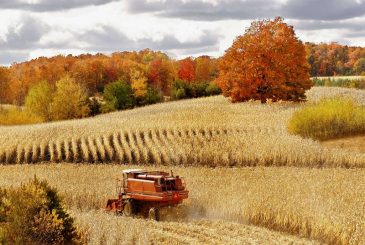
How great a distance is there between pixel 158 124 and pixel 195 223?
1013 inches

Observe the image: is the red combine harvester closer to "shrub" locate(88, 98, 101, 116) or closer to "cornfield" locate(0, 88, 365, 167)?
"cornfield" locate(0, 88, 365, 167)

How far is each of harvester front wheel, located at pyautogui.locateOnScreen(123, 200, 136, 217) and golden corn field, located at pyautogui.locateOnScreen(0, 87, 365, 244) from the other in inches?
47.7

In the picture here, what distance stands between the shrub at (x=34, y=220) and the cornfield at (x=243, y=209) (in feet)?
3.37

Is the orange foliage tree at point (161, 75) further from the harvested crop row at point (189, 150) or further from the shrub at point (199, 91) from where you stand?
the harvested crop row at point (189, 150)

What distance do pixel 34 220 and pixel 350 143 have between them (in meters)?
26.8

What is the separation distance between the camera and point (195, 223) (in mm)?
21219

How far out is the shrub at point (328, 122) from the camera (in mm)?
41344

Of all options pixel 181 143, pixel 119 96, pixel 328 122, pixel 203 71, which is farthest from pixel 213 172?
pixel 203 71

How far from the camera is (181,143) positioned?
39594 mm

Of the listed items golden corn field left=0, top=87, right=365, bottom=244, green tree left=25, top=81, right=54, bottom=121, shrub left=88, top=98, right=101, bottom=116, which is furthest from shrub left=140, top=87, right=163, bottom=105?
golden corn field left=0, top=87, right=365, bottom=244

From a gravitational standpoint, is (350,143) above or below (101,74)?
below

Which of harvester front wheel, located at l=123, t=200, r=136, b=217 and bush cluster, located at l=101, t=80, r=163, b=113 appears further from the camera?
bush cluster, located at l=101, t=80, r=163, b=113

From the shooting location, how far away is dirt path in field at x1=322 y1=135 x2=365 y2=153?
37.7m

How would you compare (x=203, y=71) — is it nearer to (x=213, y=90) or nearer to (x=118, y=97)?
(x=213, y=90)
